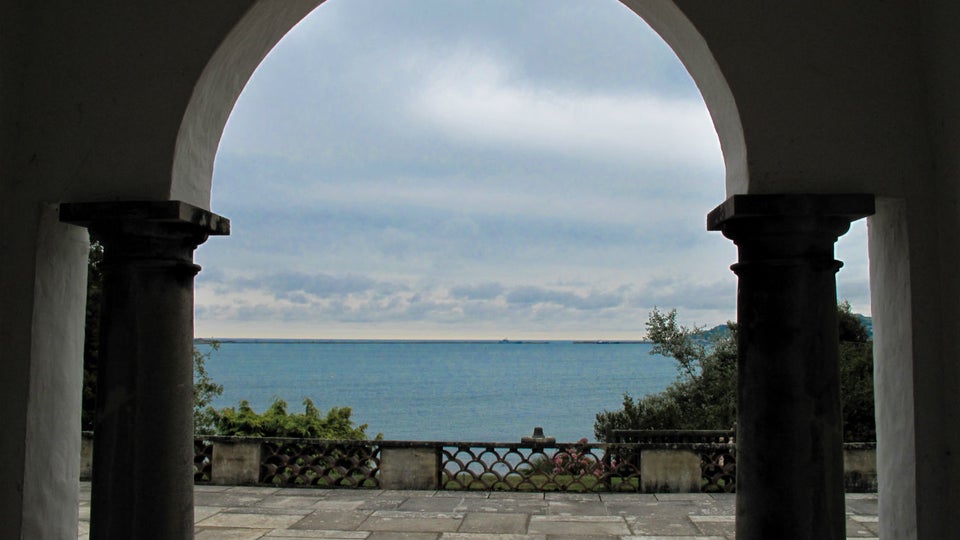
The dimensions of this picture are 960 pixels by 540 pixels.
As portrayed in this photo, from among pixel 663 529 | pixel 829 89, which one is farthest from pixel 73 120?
pixel 663 529

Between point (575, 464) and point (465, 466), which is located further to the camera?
point (575, 464)

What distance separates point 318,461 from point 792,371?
9.38 metres

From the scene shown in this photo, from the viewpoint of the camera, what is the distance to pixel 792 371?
4418 mm

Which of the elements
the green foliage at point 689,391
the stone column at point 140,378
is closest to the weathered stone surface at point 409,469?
the green foliage at point 689,391

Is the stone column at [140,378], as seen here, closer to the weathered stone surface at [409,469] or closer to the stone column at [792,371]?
the stone column at [792,371]

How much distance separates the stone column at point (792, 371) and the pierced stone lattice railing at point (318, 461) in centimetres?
844

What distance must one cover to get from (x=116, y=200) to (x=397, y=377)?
128 metres

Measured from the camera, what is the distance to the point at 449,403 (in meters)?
83.8

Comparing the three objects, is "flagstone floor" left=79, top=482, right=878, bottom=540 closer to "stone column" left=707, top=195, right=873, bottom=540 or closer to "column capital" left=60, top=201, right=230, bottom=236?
"stone column" left=707, top=195, right=873, bottom=540

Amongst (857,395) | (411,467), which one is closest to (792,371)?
(411,467)

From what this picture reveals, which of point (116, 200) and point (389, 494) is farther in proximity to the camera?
point (389, 494)

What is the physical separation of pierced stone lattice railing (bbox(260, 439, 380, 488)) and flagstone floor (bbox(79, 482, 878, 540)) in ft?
1.21

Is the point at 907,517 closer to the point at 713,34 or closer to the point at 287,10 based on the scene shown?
the point at 713,34

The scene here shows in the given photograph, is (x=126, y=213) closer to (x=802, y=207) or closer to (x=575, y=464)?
(x=802, y=207)
